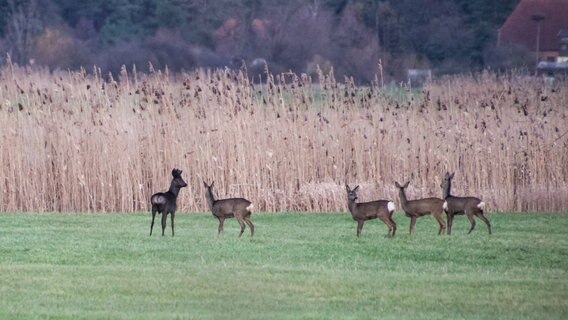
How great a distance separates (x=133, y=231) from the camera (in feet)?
50.2

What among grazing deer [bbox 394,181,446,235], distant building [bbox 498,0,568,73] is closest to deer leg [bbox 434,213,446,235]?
grazing deer [bbox 394,181,446,235]

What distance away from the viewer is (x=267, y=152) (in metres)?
18.4

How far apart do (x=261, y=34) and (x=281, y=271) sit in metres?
31.7

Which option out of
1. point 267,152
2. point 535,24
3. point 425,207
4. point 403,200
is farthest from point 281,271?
point 535,24

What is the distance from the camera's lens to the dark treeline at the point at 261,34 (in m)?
39.2

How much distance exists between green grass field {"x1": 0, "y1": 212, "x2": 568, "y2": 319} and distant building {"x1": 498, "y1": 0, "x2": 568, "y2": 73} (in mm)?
24702

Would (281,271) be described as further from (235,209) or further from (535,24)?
(535,24)

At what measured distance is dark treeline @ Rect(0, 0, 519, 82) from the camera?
129ft

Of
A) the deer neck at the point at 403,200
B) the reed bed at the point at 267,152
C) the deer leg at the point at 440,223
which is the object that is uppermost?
the reed bed at the point at 267,152

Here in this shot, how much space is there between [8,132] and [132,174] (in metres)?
1.86

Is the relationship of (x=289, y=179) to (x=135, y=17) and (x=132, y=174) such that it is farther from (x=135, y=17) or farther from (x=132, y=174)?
(x=135, y=17)

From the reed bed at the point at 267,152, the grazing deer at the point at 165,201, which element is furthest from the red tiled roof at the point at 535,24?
the grazing deer at the point at 165,201

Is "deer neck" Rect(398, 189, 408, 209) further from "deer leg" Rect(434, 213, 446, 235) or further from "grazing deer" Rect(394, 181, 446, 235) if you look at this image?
"deer leg" Rect(434, 213, 446, 235)

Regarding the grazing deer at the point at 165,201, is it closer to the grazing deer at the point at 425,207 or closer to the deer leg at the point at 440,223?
the grazing deer at the point at 425,207
